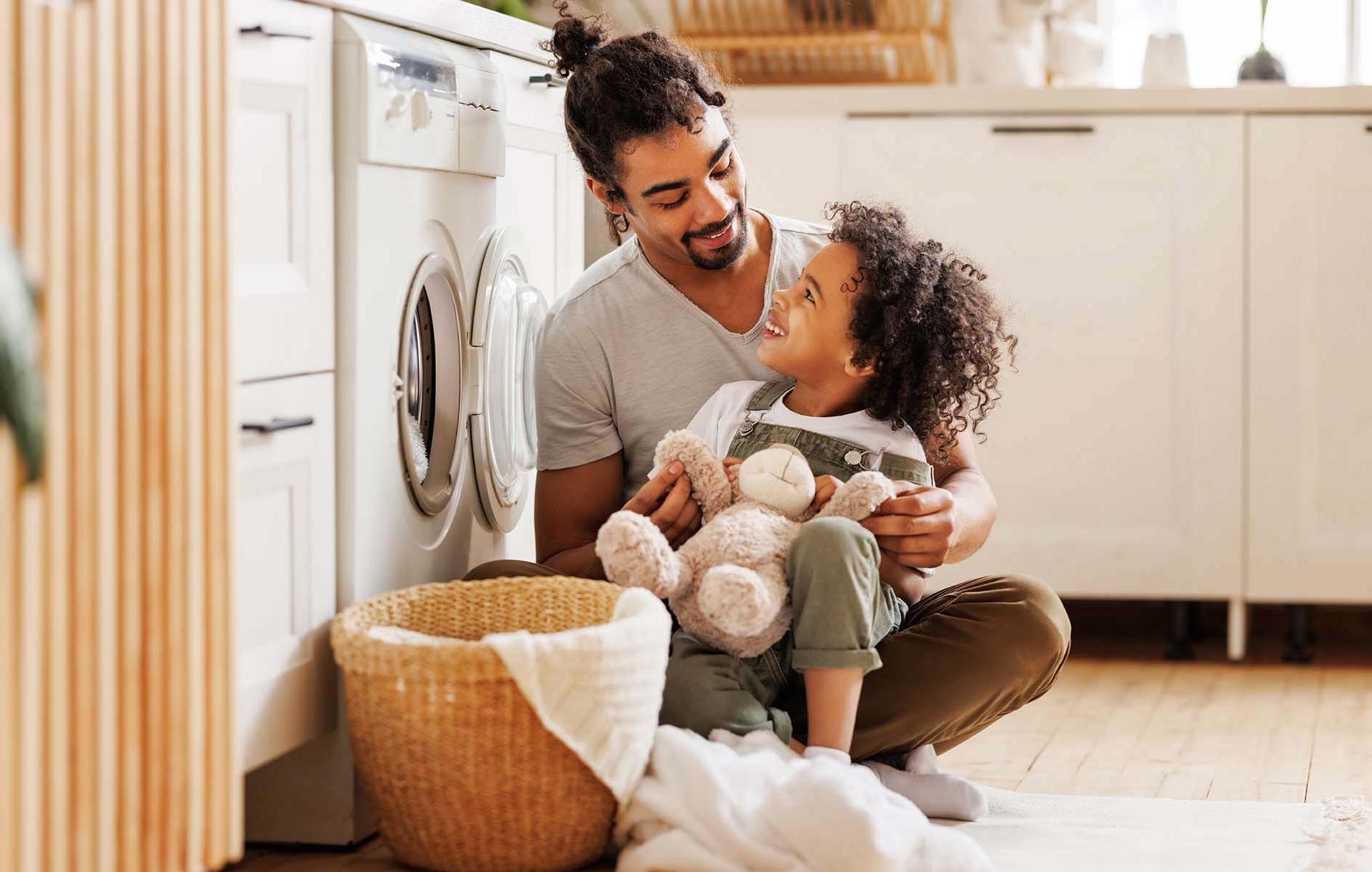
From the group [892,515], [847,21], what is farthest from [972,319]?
[847,21]

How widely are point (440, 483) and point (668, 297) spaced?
13.8 inches

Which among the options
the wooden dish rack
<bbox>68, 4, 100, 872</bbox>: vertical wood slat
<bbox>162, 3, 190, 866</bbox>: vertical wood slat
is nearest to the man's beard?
<bbox>162, 3, 190, 866</bbox>: vertical wood slat

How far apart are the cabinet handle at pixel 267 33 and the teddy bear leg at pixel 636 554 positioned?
20.9 inches

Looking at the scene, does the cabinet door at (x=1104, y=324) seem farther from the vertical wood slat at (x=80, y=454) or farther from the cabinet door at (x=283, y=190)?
the vertical wood slat at (x=80, y=454)

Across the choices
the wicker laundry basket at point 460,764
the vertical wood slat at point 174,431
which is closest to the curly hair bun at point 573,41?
the wicker laundry basket at point 460,764

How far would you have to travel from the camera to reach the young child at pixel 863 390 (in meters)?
1.65

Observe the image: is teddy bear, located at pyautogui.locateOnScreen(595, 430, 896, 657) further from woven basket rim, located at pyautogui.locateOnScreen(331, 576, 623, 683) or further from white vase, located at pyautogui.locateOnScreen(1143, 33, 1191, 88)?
white vase, located at pyautogui.locateOnScreen(1143, 33, 1191, 88)

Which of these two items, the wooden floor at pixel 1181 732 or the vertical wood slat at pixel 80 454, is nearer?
the vertical wood slat at pixel 80 454

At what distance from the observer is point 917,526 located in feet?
5.41

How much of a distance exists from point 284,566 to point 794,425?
1.94 ft

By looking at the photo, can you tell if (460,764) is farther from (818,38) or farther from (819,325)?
(818,38)

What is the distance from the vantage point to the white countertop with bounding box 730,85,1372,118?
2.62 metres

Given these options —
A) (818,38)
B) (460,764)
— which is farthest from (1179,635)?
(460,764)

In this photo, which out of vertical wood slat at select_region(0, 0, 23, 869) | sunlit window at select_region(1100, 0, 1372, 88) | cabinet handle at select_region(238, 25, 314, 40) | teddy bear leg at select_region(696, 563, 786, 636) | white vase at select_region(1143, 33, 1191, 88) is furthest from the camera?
sunlit window at select_region(1100, 0, 1372, 88)
